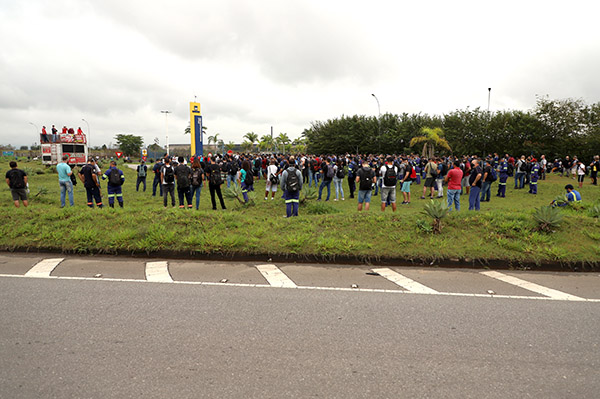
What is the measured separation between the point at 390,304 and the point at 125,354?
3.25m

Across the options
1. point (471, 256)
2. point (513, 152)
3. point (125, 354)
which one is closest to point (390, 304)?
point (471, 256)

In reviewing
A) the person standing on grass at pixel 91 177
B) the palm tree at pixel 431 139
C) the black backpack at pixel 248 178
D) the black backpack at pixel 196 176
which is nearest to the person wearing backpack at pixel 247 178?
the black backpack at pixel 248 178

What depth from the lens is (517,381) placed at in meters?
3.06

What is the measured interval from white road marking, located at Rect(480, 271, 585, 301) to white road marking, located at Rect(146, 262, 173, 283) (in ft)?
18.2

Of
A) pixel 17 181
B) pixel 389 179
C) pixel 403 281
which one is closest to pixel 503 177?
pixel 389 179

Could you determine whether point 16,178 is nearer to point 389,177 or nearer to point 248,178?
point 248,178

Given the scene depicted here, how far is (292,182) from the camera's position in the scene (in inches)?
387

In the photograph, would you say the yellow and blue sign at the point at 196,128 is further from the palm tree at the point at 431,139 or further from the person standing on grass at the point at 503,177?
the person standing on grass at the point at 503,177

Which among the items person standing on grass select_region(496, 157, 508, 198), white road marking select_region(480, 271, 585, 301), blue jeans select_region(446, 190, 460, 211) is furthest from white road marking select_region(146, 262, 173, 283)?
person standing on grass select_region(496, 157, 508, 198)

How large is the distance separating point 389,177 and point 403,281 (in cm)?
561

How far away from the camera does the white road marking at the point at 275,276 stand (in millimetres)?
5551

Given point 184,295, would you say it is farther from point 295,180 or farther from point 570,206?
point 570,206

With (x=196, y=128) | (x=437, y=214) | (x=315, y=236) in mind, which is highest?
(x=196, y=128)

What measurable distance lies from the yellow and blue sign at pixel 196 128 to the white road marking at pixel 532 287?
3773 cm
